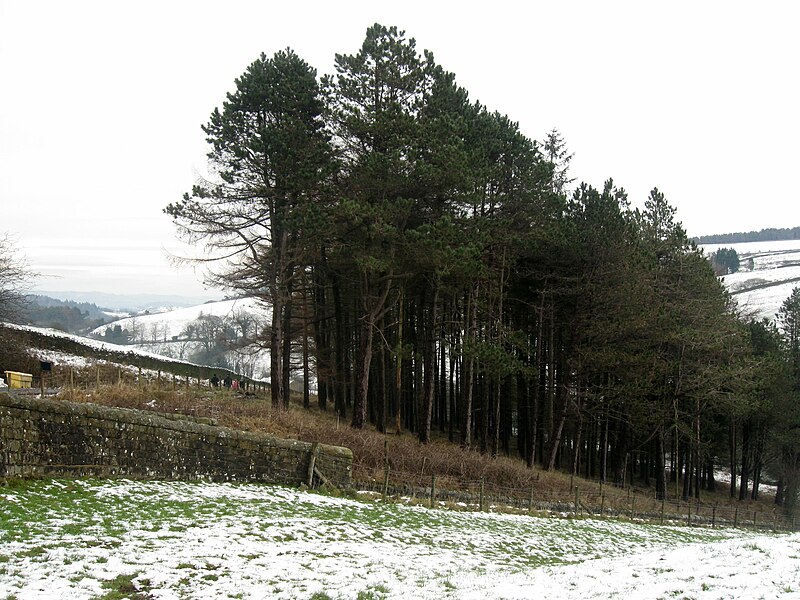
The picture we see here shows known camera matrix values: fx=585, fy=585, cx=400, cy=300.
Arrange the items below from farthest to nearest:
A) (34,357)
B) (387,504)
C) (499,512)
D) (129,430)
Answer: (34,357) < (499,512) < (387,504) < (129,430)

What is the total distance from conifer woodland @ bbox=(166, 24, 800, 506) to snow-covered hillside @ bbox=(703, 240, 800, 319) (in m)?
74.7

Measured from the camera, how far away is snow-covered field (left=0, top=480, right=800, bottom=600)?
651 cm

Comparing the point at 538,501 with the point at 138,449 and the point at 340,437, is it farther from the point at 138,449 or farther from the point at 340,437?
the point at 138,449

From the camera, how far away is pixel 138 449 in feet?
39.5

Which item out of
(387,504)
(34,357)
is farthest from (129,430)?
(34,357)

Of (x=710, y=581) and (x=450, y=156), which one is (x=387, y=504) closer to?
(x=710, y=581)

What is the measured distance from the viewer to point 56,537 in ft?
24.1

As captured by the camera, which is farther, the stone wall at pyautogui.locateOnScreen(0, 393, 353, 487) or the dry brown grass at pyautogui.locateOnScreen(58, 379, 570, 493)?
the dry brown grass at pyautogui.locateOnScreen(58, 379, 570, 493)

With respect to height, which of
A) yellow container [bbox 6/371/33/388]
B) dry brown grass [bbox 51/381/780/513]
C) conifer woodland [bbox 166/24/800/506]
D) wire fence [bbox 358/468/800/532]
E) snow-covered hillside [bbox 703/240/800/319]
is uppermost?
snow-covered hillside [bbox 703/240/800/319]

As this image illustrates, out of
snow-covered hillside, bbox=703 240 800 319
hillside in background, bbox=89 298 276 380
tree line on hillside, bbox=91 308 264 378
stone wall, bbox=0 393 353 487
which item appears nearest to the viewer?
stone wall, bbox=0 393 353 487

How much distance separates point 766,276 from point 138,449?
158177 mm

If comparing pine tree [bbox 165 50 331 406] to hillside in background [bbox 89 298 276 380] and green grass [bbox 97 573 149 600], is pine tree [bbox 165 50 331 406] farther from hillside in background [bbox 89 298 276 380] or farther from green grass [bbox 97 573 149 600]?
Result: green grass [bbox 97 573 149 600]

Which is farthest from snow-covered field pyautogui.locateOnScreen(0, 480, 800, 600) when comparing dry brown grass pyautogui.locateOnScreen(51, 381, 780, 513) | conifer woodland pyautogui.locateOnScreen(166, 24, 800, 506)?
conifer woodland pyautogui.locateOnScreen(166, 24, 800, 506)

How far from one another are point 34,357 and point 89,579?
27873mm
